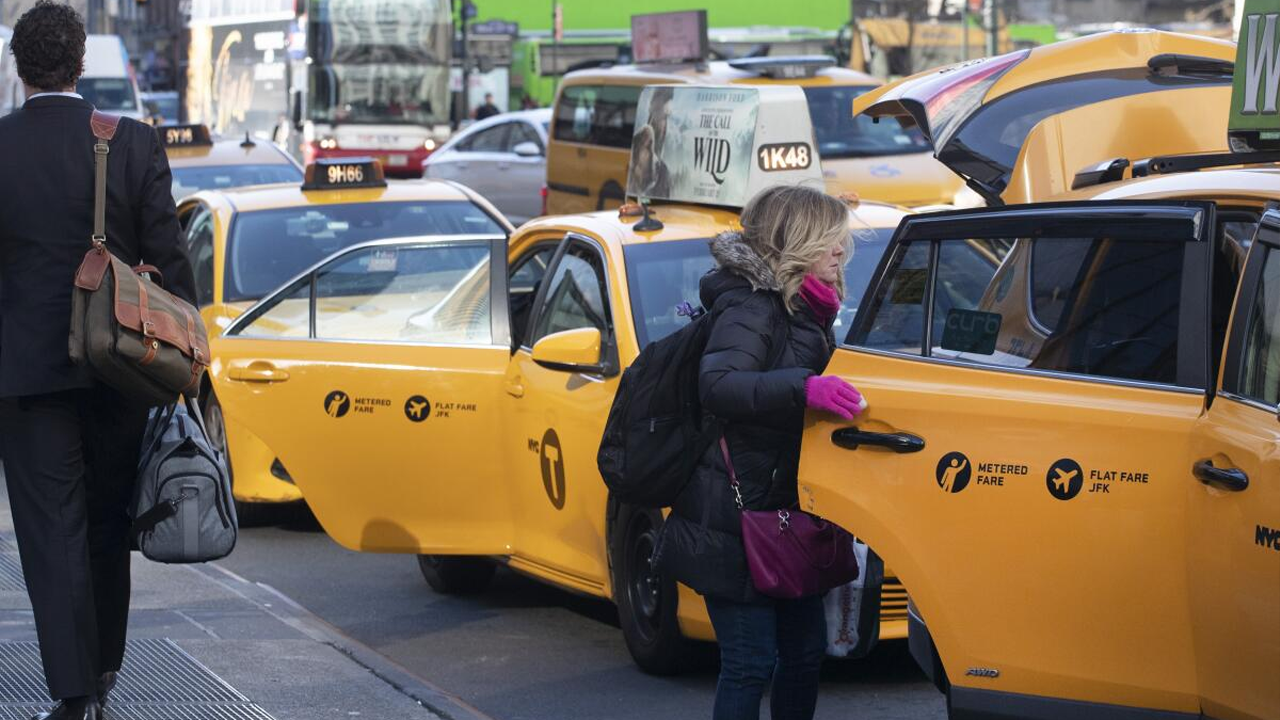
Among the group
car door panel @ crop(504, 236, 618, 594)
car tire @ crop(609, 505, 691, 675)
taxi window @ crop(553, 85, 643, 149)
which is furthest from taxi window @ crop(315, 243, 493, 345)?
taxi window @ crop(553, 85, 643, 149)

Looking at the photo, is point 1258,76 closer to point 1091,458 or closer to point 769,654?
point 1091,458

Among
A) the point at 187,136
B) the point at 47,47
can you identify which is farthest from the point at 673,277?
the point at 187,136

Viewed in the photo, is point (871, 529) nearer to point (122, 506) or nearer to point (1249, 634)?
point (1249, 634)

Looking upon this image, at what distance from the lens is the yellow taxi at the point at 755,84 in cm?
1733

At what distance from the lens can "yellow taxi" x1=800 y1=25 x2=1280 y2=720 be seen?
3947 mm

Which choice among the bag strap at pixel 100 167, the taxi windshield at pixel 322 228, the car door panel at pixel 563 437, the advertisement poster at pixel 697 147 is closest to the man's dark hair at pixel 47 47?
the bag strap at pixel 100 167

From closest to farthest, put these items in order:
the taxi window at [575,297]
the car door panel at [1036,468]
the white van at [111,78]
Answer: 1. the car door panel at [1036,468]
2. the taxi window at [575,297]
3. the white van at [111,78]

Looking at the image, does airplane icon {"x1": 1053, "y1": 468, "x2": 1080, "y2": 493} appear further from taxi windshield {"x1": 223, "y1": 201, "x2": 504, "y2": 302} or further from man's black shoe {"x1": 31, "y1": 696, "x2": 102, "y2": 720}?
taxi windshield {"x1": 223, "y1": 201, "x2": 504, "y2": 302}

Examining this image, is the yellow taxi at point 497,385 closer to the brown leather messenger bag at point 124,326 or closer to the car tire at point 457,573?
the car tire at point 457,573

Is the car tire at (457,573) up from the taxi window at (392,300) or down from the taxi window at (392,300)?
down

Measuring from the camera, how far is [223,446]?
387 inches

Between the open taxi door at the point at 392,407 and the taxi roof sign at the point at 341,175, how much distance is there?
373 cm

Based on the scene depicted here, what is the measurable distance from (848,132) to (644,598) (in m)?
11.6

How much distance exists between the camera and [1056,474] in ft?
13.8
